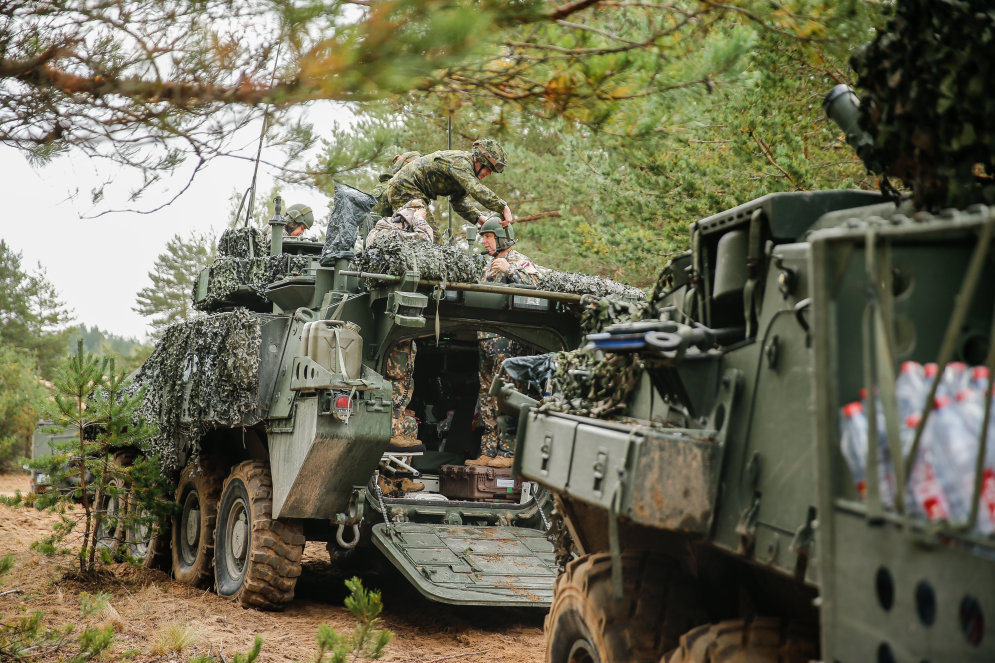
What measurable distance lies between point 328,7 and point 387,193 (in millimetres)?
5844

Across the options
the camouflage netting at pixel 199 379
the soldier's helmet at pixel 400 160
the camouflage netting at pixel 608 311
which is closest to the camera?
the camouflage netting at pixel 608 311

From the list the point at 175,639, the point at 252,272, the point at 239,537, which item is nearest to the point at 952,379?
the point at 175,639

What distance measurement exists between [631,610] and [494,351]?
5.32 m

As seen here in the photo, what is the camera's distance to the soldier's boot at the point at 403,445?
8758 mm

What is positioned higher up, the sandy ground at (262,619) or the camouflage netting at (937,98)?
the camouflage netting at (937,98)

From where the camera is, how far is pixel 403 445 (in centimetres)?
880

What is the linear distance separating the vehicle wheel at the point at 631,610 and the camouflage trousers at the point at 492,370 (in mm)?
4842

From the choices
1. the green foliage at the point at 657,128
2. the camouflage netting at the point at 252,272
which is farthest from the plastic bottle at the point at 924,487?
the camouflage netting at the point at 252,272

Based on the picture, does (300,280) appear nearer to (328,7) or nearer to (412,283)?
(412,283)

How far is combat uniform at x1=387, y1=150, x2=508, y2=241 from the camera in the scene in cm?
884

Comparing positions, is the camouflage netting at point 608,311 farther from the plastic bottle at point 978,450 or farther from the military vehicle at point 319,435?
the plastic bottle at point 978,450

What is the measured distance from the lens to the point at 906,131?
3.31 meters

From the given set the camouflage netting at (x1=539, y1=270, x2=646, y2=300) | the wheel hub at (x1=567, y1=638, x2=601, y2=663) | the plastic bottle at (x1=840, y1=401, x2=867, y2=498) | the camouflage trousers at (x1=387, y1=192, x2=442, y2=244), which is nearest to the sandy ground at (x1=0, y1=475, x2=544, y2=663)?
the wheel hub at (x1=567, y1=638, x2=601, y2=663)

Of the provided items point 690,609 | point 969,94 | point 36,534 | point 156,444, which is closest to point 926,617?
point 969,94
